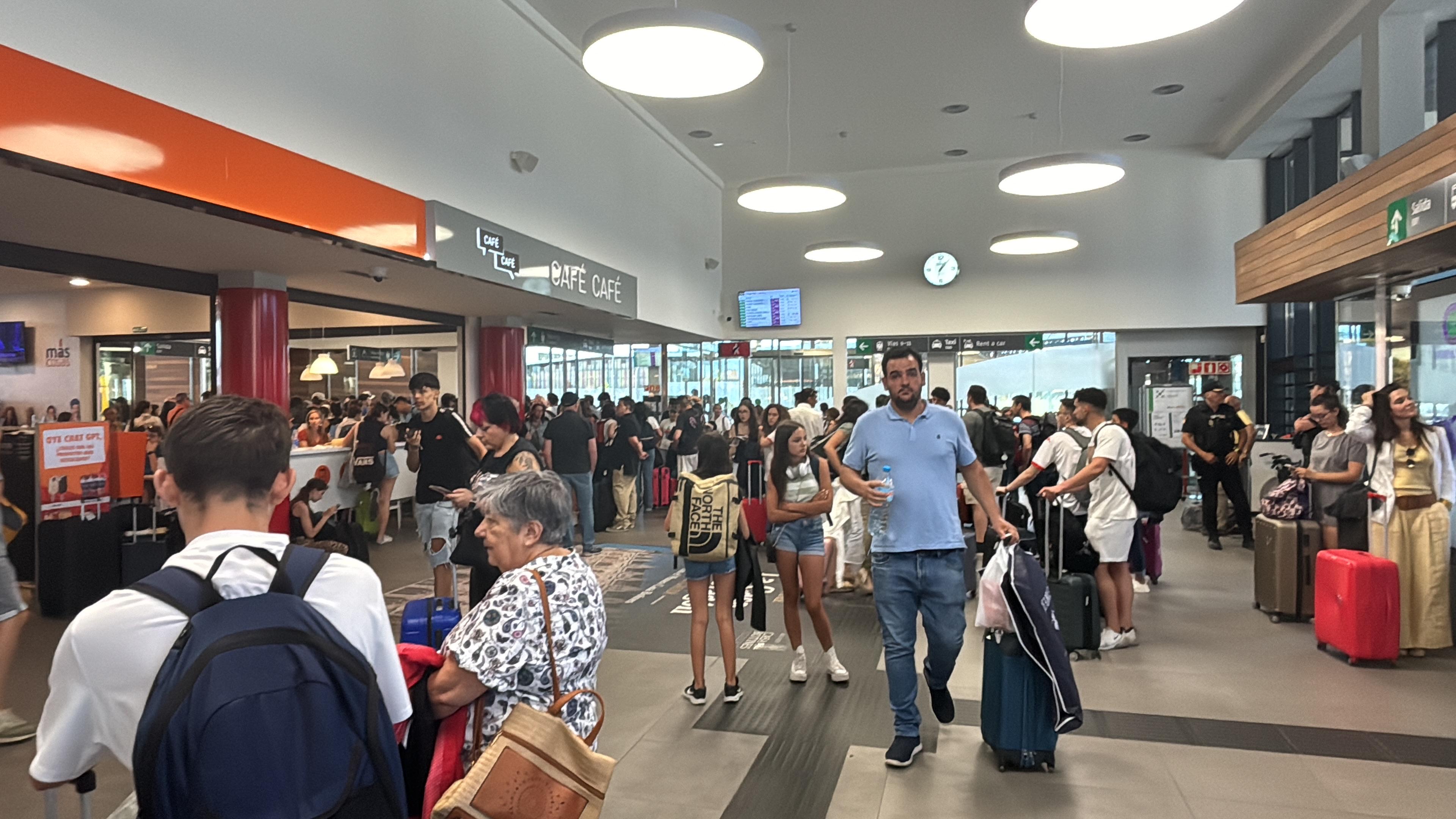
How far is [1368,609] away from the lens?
5.12 m

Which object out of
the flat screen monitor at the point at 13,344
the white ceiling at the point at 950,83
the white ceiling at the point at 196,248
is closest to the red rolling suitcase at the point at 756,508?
the white ceiling at the point at 196,248

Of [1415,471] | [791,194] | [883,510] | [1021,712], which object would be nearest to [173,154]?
[883,510]

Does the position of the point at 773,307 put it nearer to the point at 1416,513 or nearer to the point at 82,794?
the point at 1416,513

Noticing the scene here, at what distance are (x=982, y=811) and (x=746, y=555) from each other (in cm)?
173

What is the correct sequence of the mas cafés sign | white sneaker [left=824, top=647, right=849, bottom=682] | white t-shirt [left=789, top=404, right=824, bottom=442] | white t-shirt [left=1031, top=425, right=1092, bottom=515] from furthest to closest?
white t-shirt [left=789, top=404, right=824, bottom=442], the mas cafés sign, white t-shirt [left=1031, top=425, right=1092, bottom=515], white sneaker [left=824, top=647, right=849, bottom=682]

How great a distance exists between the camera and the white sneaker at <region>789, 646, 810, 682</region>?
4.84m

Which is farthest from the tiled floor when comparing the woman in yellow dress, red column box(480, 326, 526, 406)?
red column box(480, 326, 526, 406)

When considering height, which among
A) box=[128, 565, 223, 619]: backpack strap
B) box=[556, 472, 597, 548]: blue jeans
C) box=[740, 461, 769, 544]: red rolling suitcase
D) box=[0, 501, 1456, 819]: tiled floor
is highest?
box=[128, 565, 223, 619]: backpack strap

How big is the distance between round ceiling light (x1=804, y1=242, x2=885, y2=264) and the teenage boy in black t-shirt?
8225mm

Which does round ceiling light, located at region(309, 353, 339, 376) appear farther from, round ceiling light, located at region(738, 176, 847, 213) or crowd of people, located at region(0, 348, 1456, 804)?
round ceiling light, located at region(738, 176, 847, 213)

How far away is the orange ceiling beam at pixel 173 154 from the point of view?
3.69 m

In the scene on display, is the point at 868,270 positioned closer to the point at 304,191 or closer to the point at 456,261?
the point at 456,261

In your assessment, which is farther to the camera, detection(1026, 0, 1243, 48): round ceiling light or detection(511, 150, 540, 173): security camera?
detection(511, 150, 540, 173): security camera

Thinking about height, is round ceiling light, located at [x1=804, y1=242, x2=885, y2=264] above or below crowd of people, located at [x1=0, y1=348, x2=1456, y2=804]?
above
